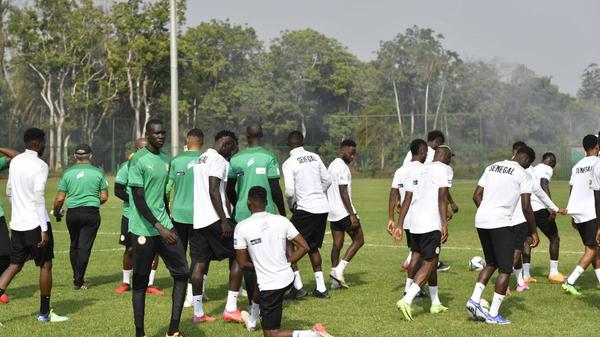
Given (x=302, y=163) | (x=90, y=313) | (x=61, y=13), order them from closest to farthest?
1. (x=90, y=313)
2. (x=302, y=163)
3. (x=61, y=13)

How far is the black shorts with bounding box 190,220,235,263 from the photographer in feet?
33.6

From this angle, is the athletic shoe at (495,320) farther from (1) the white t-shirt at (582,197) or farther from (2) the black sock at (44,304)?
(2) the black sock at (44,304)

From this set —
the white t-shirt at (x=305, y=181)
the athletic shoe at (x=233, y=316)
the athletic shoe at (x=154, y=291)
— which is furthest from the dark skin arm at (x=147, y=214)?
the athletic shoe at (x=154, y=291)

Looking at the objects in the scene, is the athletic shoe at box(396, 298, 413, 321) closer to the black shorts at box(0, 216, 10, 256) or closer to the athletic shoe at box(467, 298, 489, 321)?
the athletic shoe at box(467, 298, 489, 321)

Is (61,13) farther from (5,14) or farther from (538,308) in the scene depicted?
(538,308)

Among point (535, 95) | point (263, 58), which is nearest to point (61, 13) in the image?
point (263, 58)

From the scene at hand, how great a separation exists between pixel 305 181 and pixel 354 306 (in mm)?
1871

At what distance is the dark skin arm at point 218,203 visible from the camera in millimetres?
9852

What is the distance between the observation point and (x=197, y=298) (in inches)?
401

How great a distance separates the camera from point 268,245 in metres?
7.99

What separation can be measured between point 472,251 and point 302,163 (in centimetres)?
701

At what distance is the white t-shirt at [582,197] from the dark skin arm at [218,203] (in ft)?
17.7

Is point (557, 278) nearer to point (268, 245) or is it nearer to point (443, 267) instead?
point (443, 267)

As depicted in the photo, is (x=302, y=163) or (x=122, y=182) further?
(x=302, y=163)
